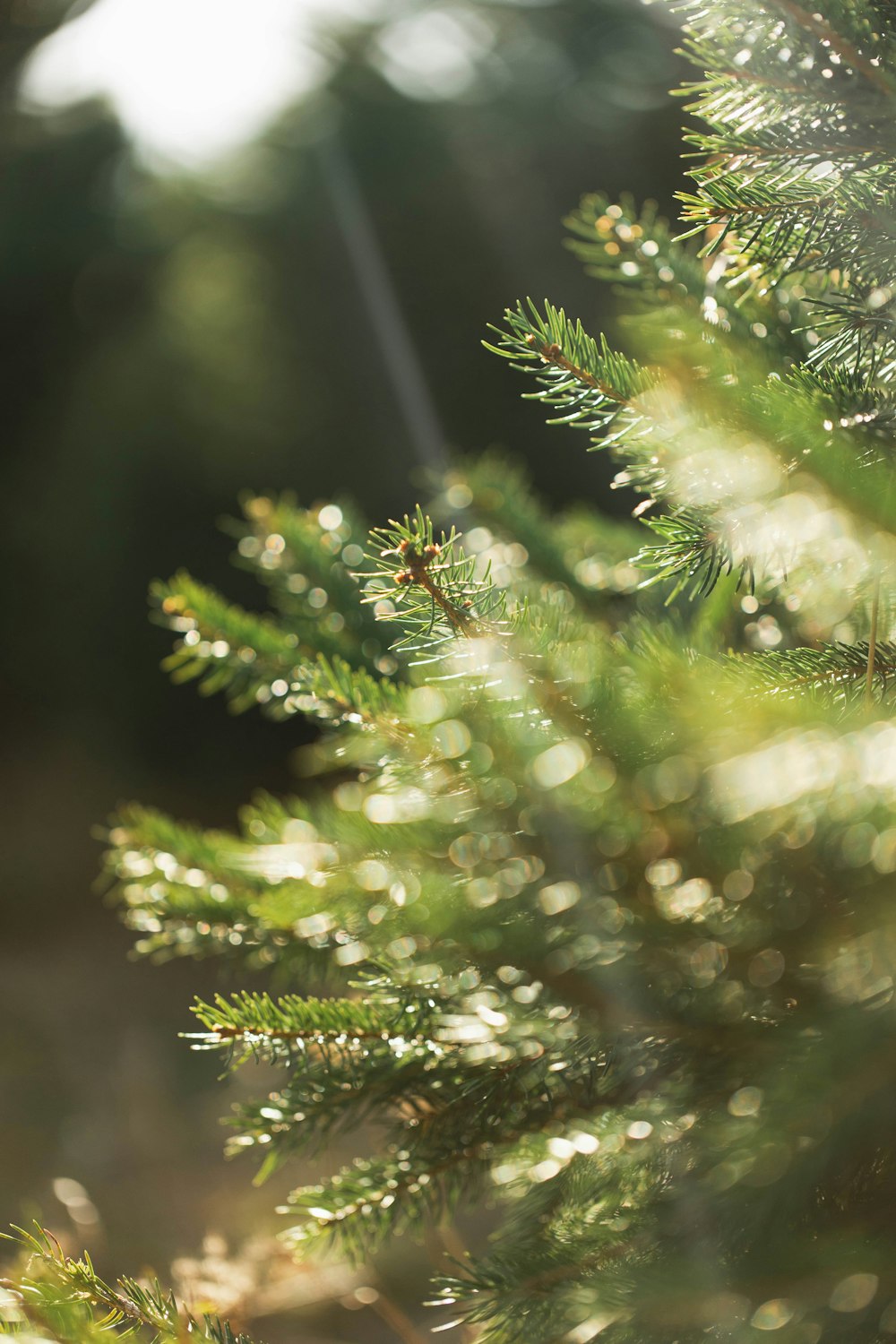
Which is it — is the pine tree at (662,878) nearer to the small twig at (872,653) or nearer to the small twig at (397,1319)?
the small twig at (872,653)

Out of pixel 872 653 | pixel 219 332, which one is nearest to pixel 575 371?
pixel 872 653

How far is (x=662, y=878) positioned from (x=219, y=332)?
1.16 meters

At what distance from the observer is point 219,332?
1229mm

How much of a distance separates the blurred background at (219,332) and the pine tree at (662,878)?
90 cm

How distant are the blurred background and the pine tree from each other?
35.6 inches

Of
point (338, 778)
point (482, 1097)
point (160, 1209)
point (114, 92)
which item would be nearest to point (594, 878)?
point (482, 1097)

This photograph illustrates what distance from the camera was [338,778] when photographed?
1325 mm

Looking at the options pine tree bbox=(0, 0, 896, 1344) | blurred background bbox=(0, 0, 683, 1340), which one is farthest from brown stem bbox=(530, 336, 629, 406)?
blurred background bbox=(0, 0, 683, 1340)

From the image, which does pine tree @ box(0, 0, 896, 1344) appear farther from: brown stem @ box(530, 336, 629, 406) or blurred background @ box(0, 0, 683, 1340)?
blurred background @ box(0, 0, 683, 1340)

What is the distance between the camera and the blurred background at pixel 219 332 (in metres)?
1.15

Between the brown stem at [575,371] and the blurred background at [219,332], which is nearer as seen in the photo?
the brown stem at [575,371]

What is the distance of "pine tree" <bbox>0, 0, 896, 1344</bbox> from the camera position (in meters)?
0.21

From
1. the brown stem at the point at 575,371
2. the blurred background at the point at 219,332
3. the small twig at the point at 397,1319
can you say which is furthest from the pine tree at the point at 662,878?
the blurred background at the point at 219,332

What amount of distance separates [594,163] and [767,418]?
109cm
